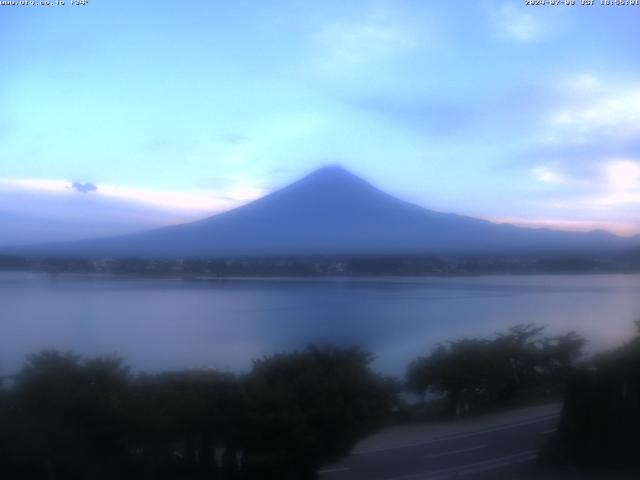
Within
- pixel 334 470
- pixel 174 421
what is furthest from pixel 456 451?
pixel 174 421

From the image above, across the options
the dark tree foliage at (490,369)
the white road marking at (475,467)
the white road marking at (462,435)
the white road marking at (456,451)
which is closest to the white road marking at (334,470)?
the white road marking at (462,435)

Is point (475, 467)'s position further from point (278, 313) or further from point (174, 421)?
point (278, 313)

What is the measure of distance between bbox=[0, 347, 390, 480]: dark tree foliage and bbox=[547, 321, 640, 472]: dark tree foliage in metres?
1.94

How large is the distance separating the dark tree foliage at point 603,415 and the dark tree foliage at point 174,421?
1.94m

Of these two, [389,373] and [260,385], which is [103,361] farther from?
[389,373]

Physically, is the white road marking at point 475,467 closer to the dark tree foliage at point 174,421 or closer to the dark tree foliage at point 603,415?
the dark tree foliage at point 603,415

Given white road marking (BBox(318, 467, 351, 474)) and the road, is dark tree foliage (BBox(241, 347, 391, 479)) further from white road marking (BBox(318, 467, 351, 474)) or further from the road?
the road

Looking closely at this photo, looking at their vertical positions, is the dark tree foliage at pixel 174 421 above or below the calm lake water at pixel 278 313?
below

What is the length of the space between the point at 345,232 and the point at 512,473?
5.68 m

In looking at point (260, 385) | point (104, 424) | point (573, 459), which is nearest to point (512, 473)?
point (573, 459)

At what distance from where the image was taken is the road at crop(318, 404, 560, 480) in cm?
671

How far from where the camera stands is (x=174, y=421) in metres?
6.86

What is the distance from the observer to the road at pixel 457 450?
264 inches

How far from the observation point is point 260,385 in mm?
7188
